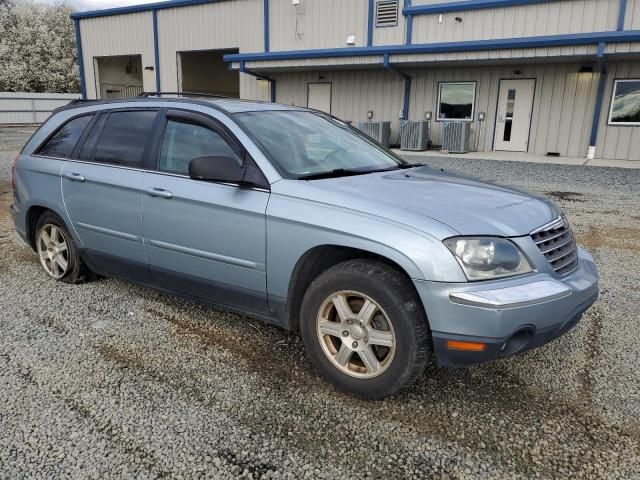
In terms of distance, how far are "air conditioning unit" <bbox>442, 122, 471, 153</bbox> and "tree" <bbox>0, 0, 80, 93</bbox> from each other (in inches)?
1326

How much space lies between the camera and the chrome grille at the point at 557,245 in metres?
2.85

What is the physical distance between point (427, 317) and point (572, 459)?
0.91 m

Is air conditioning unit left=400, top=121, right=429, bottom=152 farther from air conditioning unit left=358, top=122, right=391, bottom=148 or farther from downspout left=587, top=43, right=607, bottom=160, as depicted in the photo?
downspout left=587, top=43, right=607, bottom=160

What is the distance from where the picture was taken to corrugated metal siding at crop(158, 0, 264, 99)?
2228 cm

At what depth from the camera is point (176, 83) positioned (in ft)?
81.7

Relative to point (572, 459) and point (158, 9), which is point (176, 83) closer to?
point (158, 9)

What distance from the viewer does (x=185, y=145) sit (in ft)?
12.2

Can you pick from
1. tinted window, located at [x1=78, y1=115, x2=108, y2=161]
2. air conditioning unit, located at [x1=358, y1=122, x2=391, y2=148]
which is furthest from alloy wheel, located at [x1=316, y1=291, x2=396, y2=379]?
air conditioning unit, located at [x1=358, y1=122, x2=391, y2=148]

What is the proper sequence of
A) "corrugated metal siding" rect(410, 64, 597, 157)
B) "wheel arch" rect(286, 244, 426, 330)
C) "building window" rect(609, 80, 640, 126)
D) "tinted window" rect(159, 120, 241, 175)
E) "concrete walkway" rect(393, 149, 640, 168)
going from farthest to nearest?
1. "corrugated metal siding" rect(410, 64, 597, 157)
2. "building window" rect(609, 80, 640, 126)
3. "concrete walkway" rect(393, 149, 640, 168)
4. "tinted window" rect(159, 120, 241, 175)
5. "wheel arch" rect(286, 244, 426, 330)

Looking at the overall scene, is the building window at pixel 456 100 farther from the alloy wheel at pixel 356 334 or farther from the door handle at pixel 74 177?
the alloy wheel at pixel 356 334

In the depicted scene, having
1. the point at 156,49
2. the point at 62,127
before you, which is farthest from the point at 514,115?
the point at 156,49

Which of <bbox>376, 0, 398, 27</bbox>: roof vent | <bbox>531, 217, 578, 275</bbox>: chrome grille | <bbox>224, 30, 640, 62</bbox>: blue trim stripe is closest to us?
<bbox>531, 217, 578, 275</bbox>: chrome grille

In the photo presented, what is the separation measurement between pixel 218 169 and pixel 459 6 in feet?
54.8

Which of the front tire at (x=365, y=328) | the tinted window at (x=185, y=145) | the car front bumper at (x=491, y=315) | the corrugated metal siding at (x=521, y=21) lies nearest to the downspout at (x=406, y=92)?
the corrugated metal siding at (x=521, y=21)
